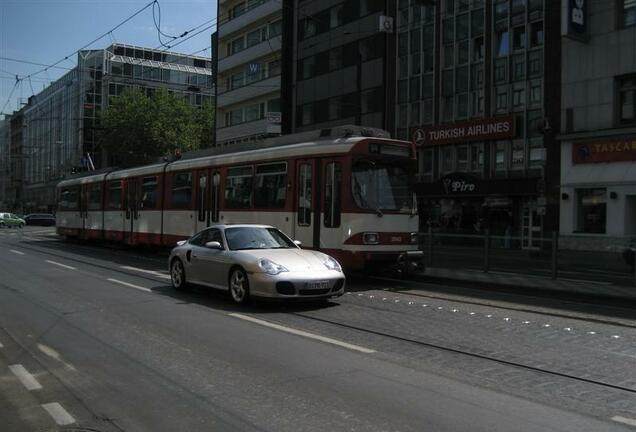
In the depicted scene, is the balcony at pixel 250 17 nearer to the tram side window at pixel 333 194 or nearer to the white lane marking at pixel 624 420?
the tram side window at pixel 333 194

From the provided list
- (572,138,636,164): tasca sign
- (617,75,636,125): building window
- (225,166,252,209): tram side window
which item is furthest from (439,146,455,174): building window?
(225,166,252,209): tram side window

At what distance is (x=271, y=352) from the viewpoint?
7.37 meters

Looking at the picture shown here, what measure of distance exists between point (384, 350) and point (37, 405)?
383cm

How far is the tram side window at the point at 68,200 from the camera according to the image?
3080cm

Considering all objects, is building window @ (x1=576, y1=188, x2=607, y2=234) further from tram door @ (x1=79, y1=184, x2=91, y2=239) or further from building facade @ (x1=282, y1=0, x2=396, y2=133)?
tram door @ (x1=79, y1=184, x2=91, y2=239)

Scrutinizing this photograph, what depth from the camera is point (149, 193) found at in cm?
2280

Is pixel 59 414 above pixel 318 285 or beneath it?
beneath

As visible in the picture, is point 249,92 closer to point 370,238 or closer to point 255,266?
point 370,238

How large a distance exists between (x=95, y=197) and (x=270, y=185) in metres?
14.8

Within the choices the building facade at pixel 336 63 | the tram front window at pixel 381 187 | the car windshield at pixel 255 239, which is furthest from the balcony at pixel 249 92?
Result: the car windshield at pixel 255 239

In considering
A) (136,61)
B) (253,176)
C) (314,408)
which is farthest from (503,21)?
(136,61)

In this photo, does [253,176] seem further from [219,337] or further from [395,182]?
[219,337]

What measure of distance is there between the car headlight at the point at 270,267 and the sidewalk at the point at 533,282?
6.67 metres

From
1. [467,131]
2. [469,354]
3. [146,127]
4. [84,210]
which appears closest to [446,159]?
[467,131]
